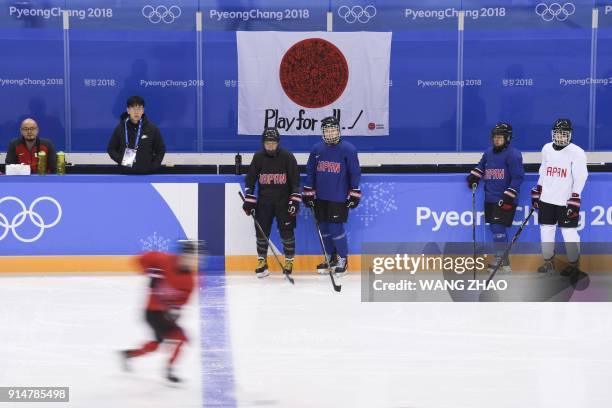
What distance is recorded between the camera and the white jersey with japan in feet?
26.1

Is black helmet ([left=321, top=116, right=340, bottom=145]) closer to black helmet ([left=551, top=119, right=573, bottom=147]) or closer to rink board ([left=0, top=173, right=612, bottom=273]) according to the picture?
rink board ([left=0, top=173, right=612, bottom=273])

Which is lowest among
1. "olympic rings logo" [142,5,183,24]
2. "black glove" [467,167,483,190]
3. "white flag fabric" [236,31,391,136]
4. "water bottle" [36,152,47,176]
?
"black glove" [467,167,483,190]

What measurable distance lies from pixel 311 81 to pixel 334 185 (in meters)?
2.48

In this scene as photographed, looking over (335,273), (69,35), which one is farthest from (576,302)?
(69,35)

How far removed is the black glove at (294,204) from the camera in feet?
26.7

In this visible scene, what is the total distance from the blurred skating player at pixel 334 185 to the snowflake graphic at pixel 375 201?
0.28 metres

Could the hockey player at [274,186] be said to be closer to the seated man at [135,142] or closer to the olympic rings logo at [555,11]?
the seated man at [135,142]

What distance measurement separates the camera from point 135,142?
27.9ft

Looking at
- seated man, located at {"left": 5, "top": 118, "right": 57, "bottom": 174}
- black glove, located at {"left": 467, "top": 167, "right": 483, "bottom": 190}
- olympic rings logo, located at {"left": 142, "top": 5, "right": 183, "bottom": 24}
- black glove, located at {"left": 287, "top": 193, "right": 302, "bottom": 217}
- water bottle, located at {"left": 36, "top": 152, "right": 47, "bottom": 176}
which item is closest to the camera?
black glove, located at {"left": 287, "top": 193, "right": 302, "bottom": 217}

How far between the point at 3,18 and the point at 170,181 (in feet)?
10.2

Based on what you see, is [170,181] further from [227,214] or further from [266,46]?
[266,46]

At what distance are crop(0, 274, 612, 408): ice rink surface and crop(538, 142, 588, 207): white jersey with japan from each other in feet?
3.88

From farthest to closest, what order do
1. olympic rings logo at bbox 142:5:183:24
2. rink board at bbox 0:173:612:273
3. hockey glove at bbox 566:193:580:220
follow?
olympic rings logo at bbox 142:5:183:24, rink board at bbox 0:173:612:273, hockey glove at bbox 566:193:580:220

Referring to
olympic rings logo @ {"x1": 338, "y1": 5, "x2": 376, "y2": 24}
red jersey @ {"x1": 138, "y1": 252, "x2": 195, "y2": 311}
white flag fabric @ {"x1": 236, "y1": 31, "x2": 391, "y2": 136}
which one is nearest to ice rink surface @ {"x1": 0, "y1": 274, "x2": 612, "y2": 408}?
red jersey @ {"x1": 138, "y1": 252, "x2": 195, "y2": 311}
